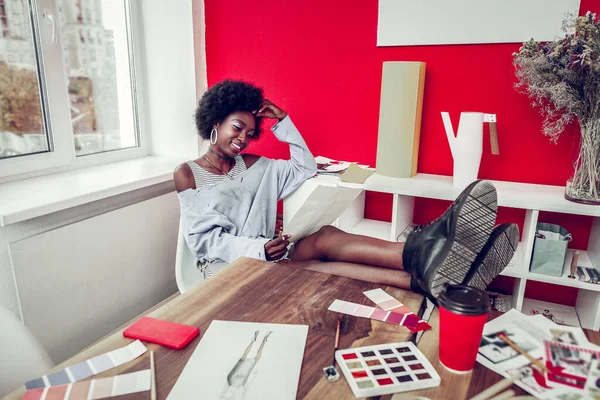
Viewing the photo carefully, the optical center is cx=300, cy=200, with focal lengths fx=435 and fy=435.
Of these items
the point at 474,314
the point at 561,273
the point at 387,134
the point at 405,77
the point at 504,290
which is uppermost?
the point at 405,77

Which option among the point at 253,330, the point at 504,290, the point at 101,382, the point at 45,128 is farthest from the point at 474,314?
the point at 45,128

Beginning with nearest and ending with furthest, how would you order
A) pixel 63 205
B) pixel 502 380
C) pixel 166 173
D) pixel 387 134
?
pixel 502 380 < pixel 63 205 < pixel 387 134 < pixel 166 173

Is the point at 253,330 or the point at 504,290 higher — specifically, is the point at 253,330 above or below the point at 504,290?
above

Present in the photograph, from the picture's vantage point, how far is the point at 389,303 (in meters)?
1.06

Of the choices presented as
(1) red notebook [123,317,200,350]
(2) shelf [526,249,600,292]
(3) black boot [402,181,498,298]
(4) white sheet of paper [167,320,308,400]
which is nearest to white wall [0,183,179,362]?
(1) red notebook [123,317,200,350]

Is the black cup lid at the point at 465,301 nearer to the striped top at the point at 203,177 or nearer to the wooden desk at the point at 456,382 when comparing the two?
the wooden desk at the point at 456,382

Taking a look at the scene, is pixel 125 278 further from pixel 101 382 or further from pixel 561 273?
pixel 561 273

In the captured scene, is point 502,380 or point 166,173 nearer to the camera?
point 502,380

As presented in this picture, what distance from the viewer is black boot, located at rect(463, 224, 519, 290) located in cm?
104

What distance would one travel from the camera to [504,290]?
2.11 meters

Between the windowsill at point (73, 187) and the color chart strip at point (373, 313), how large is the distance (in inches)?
46.3

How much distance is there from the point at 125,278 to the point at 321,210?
983 mm

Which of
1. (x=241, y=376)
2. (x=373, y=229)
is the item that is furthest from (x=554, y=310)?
(x=241, y=376)

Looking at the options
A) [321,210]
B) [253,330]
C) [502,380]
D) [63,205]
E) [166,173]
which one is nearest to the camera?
[502,380]
